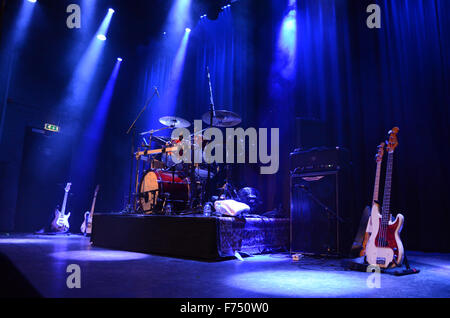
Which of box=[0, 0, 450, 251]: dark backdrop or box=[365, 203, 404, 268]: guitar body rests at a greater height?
box=[0, 0, 450, 251]: dark backdrop

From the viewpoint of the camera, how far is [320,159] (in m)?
3.91

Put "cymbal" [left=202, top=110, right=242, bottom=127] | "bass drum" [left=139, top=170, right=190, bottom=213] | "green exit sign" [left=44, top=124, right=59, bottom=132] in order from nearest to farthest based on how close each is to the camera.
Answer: "bass drum" [left=139, top=170, right=190, bottom=213] → "cymbal" [left=202, top=110, right=242, bottom=127] → "green exit sign" [left=44, top=124, right=59, bottom=132]

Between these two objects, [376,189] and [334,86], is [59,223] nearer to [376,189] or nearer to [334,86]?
[334,86]

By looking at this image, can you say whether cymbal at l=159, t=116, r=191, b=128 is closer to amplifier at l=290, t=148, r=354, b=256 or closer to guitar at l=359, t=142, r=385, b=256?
amplifier at l=290, t=148, r=354, b=256

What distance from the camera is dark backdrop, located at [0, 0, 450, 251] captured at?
418 centimetres

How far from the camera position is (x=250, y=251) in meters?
3.92

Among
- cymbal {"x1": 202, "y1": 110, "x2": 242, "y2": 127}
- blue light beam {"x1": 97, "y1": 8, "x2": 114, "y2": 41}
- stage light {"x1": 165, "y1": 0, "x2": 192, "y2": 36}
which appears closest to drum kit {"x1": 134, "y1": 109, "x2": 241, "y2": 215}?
cymbal {"x1": 202, "y1": 110, "x2": 242, "y2": 127}

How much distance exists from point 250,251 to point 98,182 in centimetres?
658

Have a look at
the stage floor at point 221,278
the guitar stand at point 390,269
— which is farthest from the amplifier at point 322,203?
the guitar stand at point 390,269

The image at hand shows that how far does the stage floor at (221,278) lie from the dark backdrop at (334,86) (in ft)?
3.83

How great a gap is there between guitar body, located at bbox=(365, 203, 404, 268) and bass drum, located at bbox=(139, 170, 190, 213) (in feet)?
9.39

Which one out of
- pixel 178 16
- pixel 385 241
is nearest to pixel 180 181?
pixel 385 241
